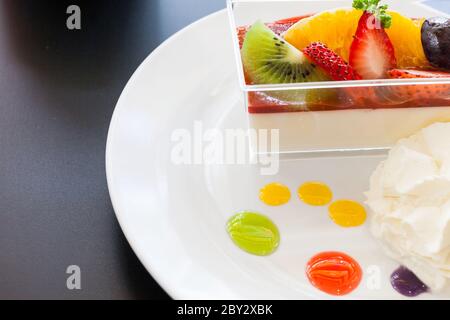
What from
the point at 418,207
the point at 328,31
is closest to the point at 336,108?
the point at 328,31

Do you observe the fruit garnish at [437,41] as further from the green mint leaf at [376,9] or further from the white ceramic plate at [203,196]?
the white ceramic plate at [203,196]

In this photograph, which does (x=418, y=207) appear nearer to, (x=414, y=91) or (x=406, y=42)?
(x=414, y=91)

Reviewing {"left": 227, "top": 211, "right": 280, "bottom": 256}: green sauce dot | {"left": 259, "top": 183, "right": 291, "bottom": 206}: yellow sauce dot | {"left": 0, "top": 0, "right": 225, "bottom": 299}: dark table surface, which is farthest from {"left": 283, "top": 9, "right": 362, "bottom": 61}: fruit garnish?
{"left": 0, "top": 0, "right": 225, "bottom": 299}: dark table surface

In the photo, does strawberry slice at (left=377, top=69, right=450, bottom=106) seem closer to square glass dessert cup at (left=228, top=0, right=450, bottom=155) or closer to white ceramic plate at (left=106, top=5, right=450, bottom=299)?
square glass dessert cup at (left=228, top=0, right=450, bottom=155)

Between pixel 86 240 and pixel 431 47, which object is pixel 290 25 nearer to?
pixel 431 47

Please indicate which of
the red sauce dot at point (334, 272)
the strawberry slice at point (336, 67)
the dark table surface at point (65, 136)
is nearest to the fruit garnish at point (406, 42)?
the strawberry slice at point (336, 67)

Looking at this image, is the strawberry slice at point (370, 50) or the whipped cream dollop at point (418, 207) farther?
the strawberry slice at point (370, 50)
